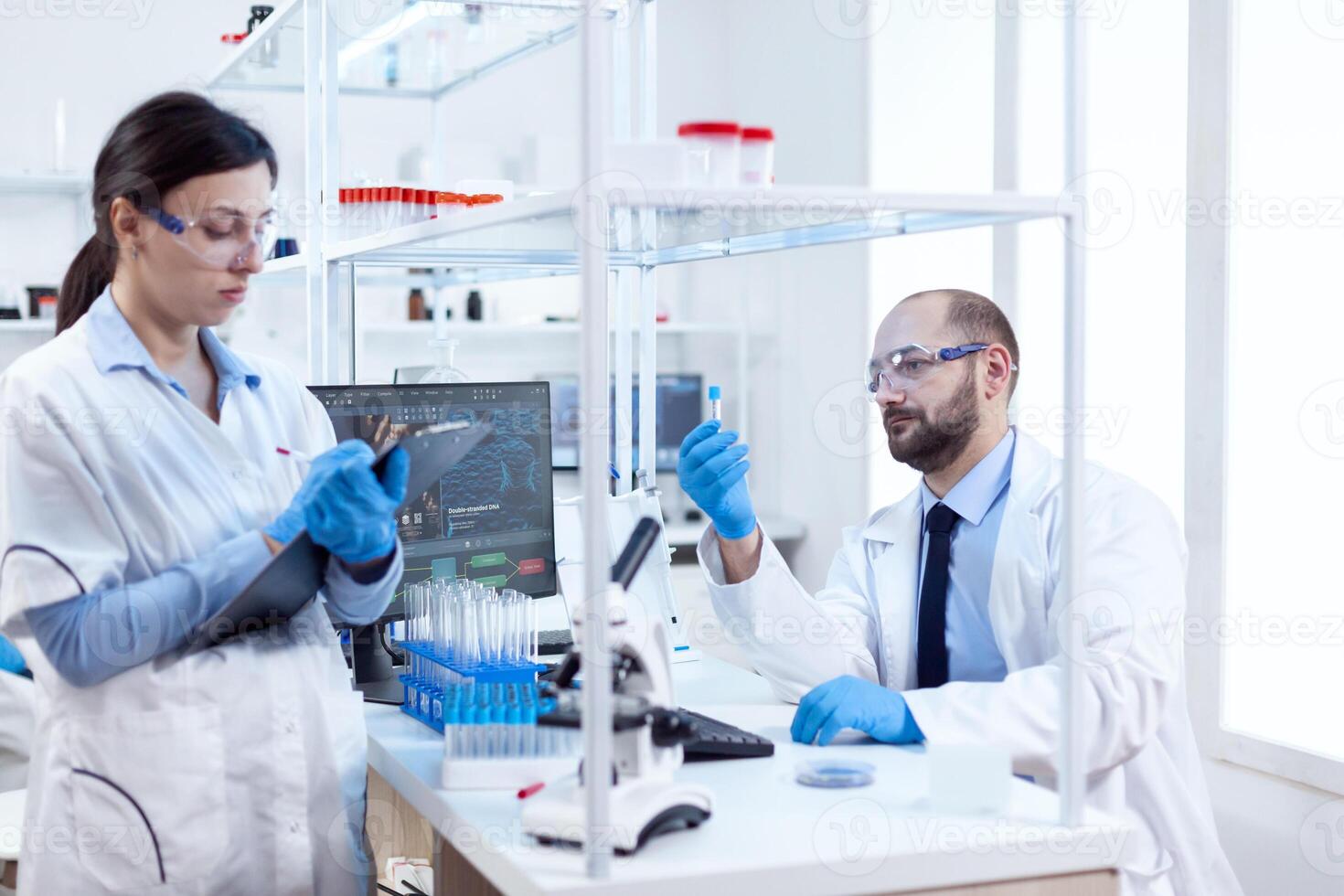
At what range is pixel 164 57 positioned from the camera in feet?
14.9

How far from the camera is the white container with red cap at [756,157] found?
134cm

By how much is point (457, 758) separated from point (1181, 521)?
6.31 feet

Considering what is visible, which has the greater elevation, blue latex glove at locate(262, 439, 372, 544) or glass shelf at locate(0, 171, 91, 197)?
glass shelf at locate(0, 171, 91, 197)

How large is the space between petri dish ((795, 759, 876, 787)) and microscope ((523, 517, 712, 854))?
7.6 inches

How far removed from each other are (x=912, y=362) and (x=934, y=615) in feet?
1.34

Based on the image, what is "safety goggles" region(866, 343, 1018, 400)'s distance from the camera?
6.79 ft

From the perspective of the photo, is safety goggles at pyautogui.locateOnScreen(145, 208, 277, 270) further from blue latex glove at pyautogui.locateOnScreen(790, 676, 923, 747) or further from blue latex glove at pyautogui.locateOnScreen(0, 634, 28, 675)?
blue latex glove at pyautogui.locateOnScreen(0, 634, 28, 675)

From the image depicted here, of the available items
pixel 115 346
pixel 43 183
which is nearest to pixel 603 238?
pixel 115 346
